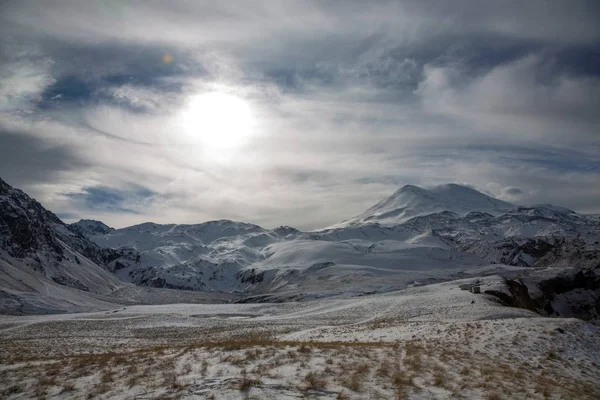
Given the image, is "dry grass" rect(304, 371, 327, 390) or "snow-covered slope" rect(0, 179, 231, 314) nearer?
"dry grass" rect(304, 371, 327, 390)

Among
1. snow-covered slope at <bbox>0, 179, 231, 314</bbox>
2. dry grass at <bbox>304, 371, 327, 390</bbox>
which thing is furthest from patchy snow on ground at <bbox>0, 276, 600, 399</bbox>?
snow-covered slope at <bbox>0, 179, 231, 314</bbox>

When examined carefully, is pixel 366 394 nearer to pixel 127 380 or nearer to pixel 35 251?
pixel 127 380

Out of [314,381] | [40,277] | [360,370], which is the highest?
[40,277]

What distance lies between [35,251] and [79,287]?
27.4 metres

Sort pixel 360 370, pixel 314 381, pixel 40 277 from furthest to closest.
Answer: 1. pixel 40 277
2. pixel 360 370
3. pixel 314 381

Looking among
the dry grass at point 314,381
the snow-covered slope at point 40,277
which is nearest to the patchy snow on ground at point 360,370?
the dry grass at point 314,381

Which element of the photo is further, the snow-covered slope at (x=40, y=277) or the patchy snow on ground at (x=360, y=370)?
the snow-covered slope at (x=40, y=277)

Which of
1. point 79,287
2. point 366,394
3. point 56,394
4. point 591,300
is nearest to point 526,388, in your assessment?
point 366,394

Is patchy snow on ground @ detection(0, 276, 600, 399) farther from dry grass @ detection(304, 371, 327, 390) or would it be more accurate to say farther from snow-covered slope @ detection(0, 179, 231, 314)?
snow-covered slope @ detection(0, 179, 231, 314)

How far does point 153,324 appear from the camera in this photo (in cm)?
5356

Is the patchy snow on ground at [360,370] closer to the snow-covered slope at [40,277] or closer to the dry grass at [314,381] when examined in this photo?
the dry grass at [314,381]

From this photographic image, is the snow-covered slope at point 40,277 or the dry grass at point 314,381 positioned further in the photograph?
the snow-covered slope at point 40,277

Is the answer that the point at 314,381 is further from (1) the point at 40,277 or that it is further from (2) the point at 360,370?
(1) the point at 40,277

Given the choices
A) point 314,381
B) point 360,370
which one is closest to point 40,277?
point 360,370
